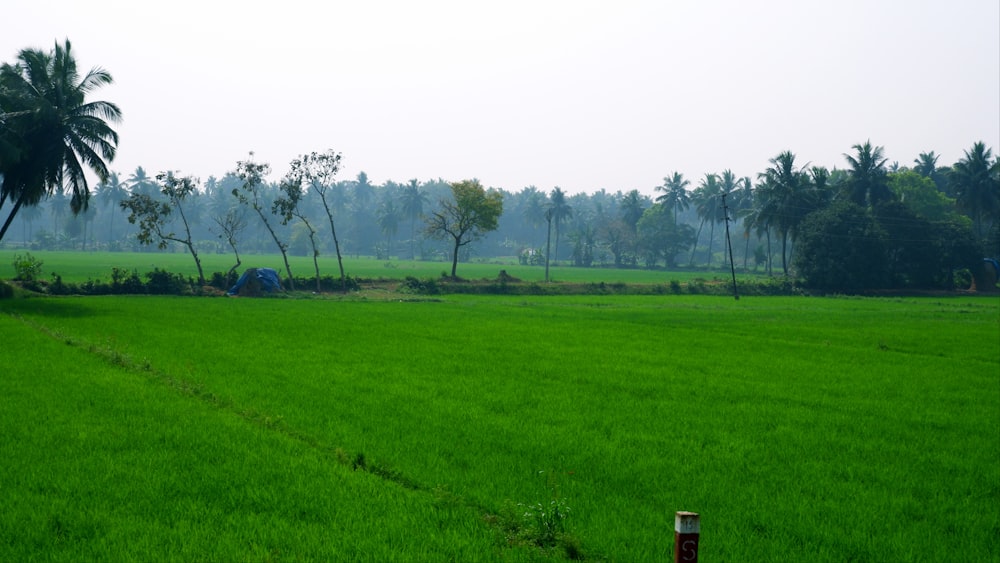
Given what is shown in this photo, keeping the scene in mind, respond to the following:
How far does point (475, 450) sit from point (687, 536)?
588 cm

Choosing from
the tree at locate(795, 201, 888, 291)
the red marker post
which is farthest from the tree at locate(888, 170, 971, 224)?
the red marker post

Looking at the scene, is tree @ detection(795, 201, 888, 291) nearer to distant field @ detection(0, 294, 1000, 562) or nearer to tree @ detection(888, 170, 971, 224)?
tree @ detection(888, 170, 971, 224)

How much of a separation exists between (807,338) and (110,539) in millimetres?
23110

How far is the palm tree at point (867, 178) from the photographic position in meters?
68.7

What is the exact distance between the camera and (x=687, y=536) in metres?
3.48

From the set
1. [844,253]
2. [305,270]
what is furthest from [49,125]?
[844,253]

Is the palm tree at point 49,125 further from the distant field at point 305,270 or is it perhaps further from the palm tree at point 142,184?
the palm tree at point 142,184

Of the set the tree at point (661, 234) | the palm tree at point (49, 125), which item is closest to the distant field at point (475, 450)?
the palm tree at point (49, 125)

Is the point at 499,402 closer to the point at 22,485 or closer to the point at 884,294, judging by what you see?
the point at 22,485

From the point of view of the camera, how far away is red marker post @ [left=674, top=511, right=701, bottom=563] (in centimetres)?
345

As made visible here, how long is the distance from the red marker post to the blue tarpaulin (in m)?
40.2

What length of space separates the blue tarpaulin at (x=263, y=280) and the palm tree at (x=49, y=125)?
10073 mm

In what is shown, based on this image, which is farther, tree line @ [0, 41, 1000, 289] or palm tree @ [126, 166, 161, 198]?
palm tree @ [126, 166, 161, 198]

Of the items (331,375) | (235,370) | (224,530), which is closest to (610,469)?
(224,530)
